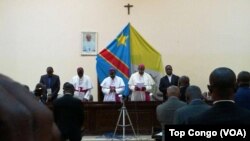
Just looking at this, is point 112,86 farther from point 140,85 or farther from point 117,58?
point 117,58

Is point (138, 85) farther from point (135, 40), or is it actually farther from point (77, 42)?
point (77, 42)

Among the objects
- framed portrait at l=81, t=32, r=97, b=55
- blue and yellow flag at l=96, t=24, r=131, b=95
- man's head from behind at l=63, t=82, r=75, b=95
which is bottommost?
man's head from behind at l=63, t=82, r=75, b=95

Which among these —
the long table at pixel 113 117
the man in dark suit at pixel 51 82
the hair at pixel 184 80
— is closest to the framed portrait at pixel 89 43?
the man in dark suit at pixel 51 82

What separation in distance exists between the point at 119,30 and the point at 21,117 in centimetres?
1439

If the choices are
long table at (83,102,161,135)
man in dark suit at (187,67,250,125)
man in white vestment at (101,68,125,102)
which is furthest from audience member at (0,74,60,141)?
man in white vestment at (101,68,125,102)

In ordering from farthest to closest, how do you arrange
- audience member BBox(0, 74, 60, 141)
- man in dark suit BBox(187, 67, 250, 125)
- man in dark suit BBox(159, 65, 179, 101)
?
man in dark suit BBox(159, 65, 179, 101) < man in dark suit BBox(187, 67, 250, 125) < audience member BBox(0, 74, 60, 141)

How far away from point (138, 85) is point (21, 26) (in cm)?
478

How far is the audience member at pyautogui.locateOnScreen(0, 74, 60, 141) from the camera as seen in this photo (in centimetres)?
53

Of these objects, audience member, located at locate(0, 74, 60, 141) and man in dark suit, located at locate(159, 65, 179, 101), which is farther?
man in dark suit, located at locate(159, 65, 179, 101)

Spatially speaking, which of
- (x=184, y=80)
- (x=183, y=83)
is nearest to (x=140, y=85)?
(x=183, y=83)

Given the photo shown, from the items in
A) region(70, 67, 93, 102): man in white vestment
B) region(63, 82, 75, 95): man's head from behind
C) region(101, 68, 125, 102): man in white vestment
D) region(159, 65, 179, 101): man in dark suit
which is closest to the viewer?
region(63, 82, 75, 95): man's head from behind

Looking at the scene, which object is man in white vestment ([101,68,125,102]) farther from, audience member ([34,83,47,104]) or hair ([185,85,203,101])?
hair ([185,85,203,101])

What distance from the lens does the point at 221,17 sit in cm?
1500

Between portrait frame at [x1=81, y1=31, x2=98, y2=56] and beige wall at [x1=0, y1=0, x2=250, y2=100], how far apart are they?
14 cm
